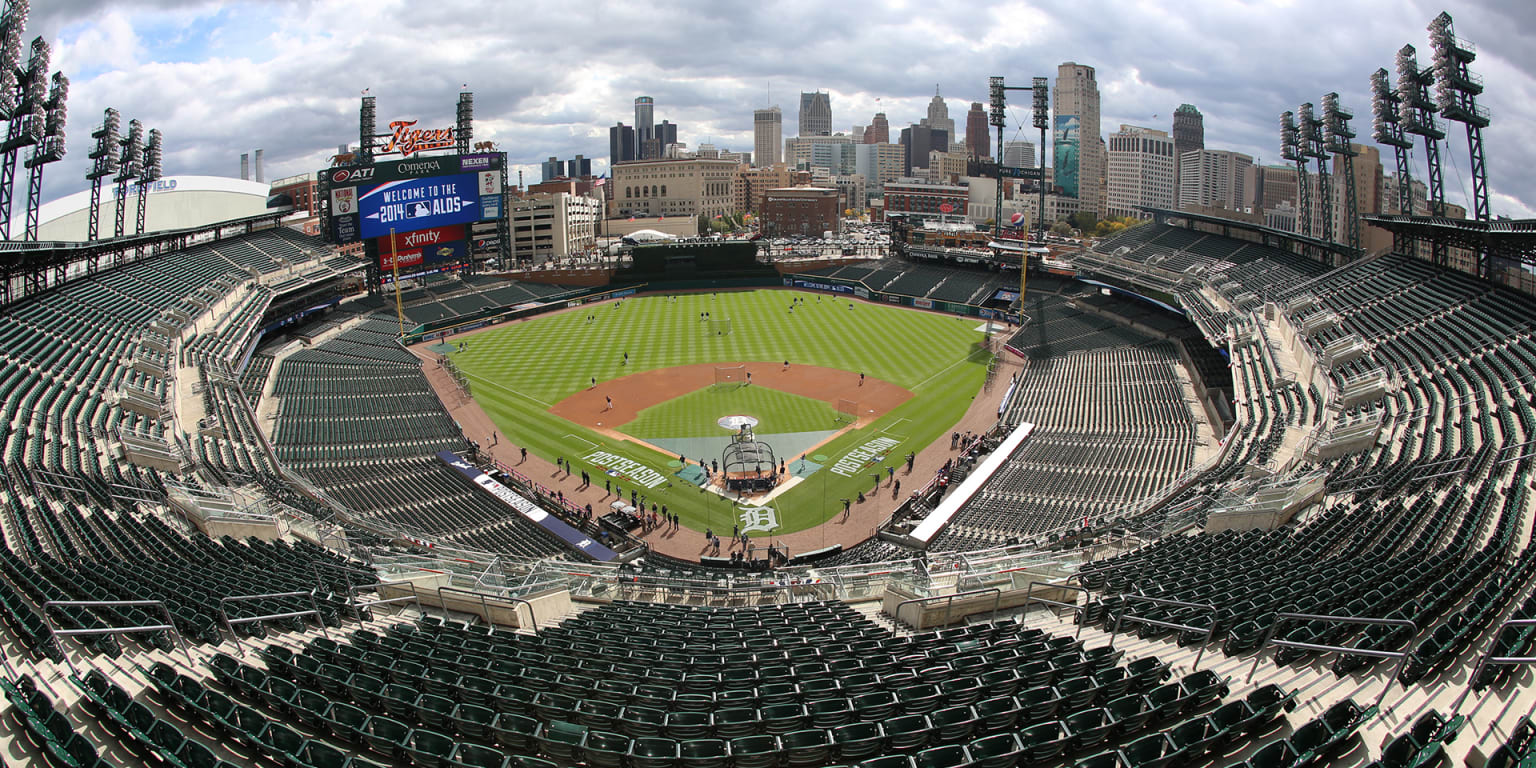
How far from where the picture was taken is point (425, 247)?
260 ft

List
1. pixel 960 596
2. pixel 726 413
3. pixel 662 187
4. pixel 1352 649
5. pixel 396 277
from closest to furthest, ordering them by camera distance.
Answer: pixel 1352 649 < pixel 960 596 < pixel 726 413 < pixel 396 277 < pixel 662 187

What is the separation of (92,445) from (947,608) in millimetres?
30407

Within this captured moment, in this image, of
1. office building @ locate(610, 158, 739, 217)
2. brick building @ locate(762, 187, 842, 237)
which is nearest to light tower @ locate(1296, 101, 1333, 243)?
brick building @ locate(762, 187, 842, 237)

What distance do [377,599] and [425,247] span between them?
6875 centimetres

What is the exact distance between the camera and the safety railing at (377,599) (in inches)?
645

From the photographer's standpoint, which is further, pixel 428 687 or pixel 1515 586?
pixel 1515 586

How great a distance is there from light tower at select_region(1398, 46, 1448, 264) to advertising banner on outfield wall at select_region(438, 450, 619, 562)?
48.3 metres

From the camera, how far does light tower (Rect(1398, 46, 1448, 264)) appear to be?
46625 mm

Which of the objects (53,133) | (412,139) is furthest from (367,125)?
(53,133)

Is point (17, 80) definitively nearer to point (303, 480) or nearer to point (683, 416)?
point (303, 480)

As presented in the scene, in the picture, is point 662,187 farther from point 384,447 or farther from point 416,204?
point 384,447

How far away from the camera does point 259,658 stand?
1350 centimetres

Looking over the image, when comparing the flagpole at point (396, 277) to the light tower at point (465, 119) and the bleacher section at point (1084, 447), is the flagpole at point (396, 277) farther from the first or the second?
the bleacher section at point (1084, 447)

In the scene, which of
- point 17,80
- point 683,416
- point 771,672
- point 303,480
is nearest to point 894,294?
point 683,416
